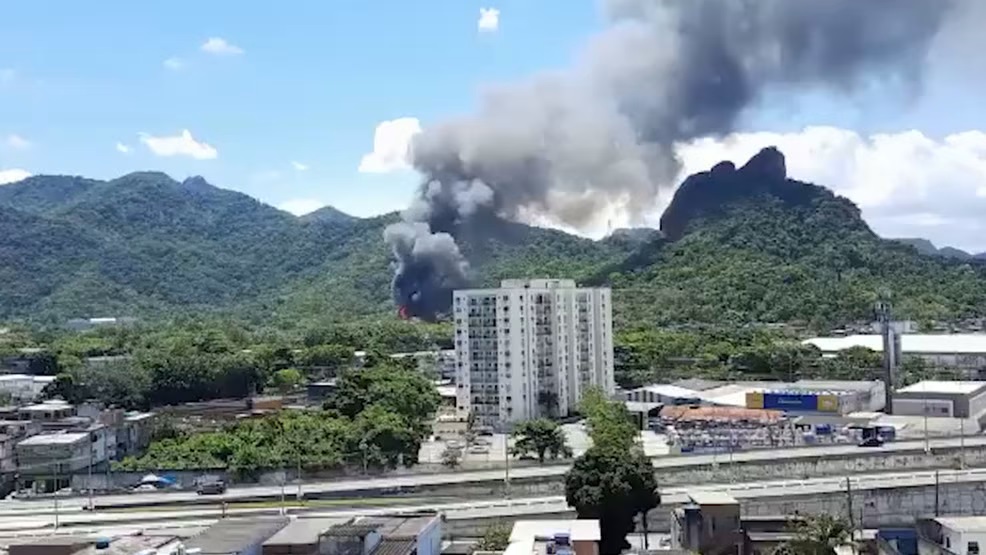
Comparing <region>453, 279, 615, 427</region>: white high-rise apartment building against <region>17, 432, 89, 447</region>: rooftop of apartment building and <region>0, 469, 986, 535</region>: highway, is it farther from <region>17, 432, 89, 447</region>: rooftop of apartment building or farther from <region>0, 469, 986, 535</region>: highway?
<region>0, 469, 986, 535</region>: highway

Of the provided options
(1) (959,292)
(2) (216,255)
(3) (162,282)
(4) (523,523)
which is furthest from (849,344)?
(2) (216,255)

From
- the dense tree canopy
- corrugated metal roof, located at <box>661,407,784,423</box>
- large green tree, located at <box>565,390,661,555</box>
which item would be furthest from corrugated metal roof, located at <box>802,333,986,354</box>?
A: large green tree, located at <box>565,390,661,555</box>

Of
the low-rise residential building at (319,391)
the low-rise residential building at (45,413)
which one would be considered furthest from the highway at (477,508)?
the low-rise residential building at (319,391)

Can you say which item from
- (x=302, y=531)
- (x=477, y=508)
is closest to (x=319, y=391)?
(x=477, y=508)

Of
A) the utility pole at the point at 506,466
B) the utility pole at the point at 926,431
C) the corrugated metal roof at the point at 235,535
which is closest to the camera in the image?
the corrugated metal roof at the point at 235,535

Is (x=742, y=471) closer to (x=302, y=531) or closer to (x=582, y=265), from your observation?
(x=302, y=531)

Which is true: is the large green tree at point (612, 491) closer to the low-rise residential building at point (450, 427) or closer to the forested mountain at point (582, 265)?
the low-rise residential building at point (450, 427)
